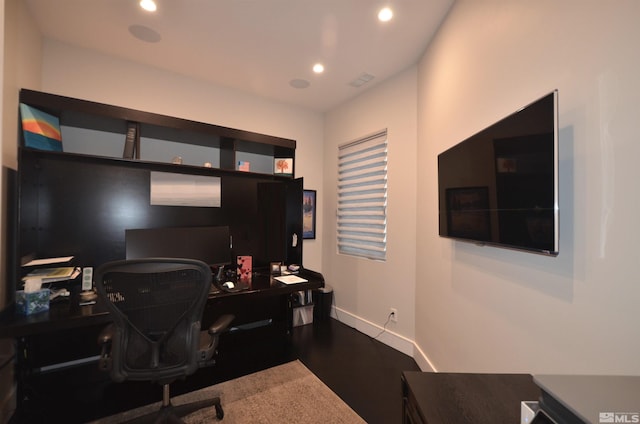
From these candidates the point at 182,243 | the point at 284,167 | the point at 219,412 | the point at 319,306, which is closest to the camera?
the point at 219,412

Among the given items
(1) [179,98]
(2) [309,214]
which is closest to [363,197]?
(2) [309,214]

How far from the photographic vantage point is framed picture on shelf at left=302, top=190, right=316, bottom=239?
12.7 feet

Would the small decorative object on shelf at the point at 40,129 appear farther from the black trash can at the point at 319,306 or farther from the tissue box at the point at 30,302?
the black trash can at the point at 319,306

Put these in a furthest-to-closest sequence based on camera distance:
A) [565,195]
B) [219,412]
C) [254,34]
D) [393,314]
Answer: [393,314] → [254,34] → [219,412] → [565,195]

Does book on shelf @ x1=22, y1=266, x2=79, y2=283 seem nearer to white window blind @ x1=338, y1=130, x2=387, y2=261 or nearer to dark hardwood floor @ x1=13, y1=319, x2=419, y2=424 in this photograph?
dark hardwood floor @ x1=13, y1=319, x2=419, y2=424

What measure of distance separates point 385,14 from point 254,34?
1158mm

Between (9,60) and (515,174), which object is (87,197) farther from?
(515,174)

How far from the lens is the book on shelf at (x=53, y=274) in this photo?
1878 millimetres

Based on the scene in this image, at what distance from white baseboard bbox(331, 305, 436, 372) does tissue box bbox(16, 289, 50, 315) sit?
3.00 metres

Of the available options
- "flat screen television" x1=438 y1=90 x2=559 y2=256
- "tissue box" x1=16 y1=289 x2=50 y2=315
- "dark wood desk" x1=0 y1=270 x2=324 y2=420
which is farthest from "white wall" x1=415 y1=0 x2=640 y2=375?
"tissue box" x1=16 y1=289 x2=50 y2=315

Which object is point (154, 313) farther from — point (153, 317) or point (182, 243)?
point (182, 243)

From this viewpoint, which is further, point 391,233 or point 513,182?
point 391,233

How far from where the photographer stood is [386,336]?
9.85 feet

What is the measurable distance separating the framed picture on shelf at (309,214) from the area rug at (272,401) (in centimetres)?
190
